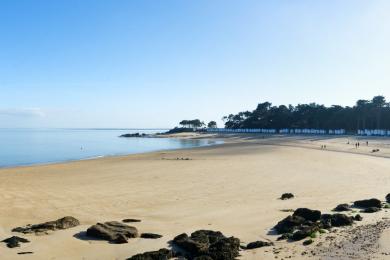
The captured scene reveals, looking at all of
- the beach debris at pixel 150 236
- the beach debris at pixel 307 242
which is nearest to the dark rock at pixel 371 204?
the beach debris at pixel 307 242

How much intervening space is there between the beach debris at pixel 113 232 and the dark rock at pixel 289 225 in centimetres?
374

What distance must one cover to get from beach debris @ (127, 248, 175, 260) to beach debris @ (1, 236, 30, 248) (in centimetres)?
311

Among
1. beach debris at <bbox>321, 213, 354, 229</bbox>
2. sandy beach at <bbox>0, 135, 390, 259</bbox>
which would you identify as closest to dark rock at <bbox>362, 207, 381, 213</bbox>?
sandy beach at <bbox>0, 135, 390, 259</bbox>

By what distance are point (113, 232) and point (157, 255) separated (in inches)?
87.7

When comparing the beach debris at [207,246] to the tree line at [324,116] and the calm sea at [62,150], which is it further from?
the tree line at [324,116]

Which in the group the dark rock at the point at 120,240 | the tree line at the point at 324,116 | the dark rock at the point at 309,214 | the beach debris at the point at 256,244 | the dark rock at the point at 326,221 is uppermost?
the tree line at the point at 324,116

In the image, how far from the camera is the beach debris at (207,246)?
28.8ft

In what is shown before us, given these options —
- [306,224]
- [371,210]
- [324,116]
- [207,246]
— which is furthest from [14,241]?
[324,116]

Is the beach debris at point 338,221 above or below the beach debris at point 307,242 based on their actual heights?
above

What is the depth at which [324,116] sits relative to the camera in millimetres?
125312

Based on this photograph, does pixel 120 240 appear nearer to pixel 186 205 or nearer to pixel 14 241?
pixel 14 241

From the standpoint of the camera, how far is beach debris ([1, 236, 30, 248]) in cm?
990

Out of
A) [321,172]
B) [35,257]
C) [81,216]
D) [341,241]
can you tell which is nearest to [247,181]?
[321,172]

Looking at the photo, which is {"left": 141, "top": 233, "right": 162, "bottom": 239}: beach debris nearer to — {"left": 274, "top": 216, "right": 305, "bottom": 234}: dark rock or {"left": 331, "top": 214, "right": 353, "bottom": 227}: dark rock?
{"left": 274, "top": 216, "right": 305, "bottom": 234}: dark rock
